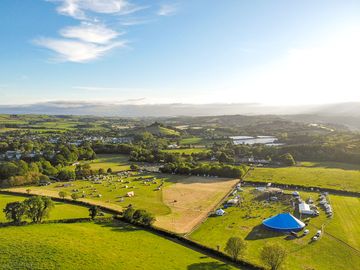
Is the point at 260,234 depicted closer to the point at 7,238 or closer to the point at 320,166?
the point at 7,238

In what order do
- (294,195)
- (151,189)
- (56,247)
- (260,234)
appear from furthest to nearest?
(151,189) → (294,195) → (260,234) → (56,247)

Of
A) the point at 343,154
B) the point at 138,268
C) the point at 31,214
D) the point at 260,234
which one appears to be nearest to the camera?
the point at 138,268

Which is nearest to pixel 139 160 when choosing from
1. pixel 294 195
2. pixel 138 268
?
pixel 294 195

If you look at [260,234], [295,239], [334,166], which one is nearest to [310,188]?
[295,239]

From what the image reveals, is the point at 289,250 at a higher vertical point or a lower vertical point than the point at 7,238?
lower

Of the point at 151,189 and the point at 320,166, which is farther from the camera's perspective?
the point at 320,166

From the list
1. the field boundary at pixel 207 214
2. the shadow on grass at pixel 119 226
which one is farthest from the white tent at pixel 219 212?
the shadow on grass at pixel 119 226

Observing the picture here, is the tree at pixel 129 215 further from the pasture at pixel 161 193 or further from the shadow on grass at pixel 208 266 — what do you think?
the shadow on grass at pixel 208 266
